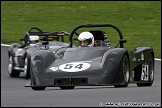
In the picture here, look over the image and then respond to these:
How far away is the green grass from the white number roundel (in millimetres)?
15441

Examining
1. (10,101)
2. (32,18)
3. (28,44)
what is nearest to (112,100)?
(10,101)

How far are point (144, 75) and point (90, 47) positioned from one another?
146cm

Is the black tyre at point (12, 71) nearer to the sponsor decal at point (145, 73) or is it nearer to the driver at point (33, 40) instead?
the driver at point (33, 40)

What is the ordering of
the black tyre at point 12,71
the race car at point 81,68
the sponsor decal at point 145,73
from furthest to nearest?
the black tyre at point 12,71 → the sponsor decal at point 145,73 → the race car at point 81,68

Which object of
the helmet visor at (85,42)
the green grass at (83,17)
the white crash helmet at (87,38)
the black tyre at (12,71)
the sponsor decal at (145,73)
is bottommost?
the black tyre at (12,71)

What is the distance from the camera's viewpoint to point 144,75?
46.9ft

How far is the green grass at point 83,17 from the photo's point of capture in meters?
30.7

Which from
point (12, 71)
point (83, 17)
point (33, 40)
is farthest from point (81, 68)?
point (83, 17)

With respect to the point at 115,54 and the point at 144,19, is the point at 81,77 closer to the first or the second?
the point at 115,54

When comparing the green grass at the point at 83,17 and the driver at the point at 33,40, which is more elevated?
the green grass at the point at 83,17

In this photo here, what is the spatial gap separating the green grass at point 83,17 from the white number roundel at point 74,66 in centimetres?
1544

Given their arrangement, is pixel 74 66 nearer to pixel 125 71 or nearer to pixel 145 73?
pixel 125 71

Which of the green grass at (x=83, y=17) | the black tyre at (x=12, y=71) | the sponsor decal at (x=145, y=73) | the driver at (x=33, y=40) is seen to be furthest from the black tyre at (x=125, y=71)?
the green grass at (x=83, y=17)

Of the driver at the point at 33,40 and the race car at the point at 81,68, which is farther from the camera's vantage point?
the driver at the point at 33,40
